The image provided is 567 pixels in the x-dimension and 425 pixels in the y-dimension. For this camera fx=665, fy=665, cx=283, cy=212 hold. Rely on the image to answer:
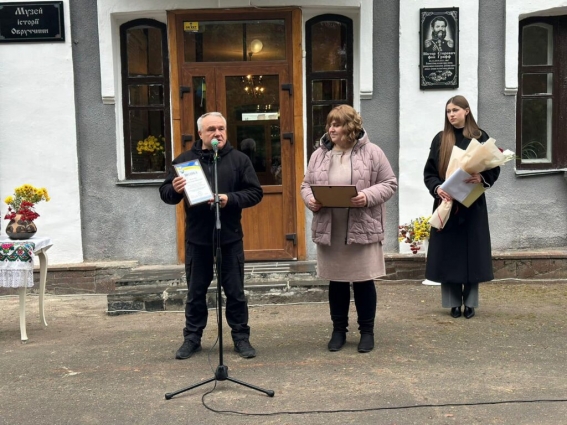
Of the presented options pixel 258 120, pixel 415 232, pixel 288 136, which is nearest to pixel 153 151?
pixel 258 120

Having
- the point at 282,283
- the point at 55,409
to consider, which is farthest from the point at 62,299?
the point at 55,409

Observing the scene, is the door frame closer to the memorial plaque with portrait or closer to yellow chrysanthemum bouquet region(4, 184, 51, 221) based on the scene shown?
the memorial plaque with portrait

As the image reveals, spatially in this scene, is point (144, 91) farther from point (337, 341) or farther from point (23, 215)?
point (337, 341)

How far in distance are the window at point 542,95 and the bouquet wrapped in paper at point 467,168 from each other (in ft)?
8.77

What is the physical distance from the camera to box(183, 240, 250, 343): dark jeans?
5.01 meters

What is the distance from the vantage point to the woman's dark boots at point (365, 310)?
5.03 m

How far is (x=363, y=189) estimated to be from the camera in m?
4.86

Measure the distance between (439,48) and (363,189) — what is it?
133 inches

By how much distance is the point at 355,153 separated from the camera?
16.3ft

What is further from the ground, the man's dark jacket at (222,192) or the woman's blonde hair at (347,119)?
the woman's blonde hair at (347,119)

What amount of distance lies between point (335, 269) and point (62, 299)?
375cm

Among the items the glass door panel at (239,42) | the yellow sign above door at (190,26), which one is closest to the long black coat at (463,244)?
the glass door panel at (239,42)

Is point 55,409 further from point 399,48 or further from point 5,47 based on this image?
point 399,48

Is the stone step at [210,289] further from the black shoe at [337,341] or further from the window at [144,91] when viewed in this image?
the black shoe at [337,341]
